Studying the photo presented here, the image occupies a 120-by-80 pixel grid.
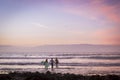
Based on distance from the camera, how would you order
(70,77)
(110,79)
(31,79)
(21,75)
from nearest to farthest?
(31,79) → (110,79) → (70,77) → (21,75)

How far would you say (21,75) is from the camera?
21.5m

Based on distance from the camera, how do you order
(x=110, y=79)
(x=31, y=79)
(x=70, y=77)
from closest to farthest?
(x=31, y=79), (x=110, y=79), (x=70, y=77)

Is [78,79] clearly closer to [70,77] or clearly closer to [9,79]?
[70,77]

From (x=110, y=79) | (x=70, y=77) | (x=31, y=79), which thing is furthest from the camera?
(x=70, y=77)

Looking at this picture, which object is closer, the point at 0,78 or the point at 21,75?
the point at 0,78

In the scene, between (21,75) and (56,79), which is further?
(21,75)

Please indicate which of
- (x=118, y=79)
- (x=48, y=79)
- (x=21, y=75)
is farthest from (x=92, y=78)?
(x=21, y=75)

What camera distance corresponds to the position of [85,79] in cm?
1875

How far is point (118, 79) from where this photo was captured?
1775 centimetres

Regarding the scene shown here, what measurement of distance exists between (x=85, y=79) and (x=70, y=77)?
3.65ft

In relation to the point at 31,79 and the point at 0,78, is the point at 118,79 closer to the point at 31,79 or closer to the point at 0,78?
the point at 31,79

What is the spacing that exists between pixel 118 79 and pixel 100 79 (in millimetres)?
1179

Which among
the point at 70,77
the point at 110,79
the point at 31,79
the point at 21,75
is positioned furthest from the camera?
the point at 21,75

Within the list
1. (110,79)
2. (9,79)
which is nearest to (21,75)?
(9,79)
